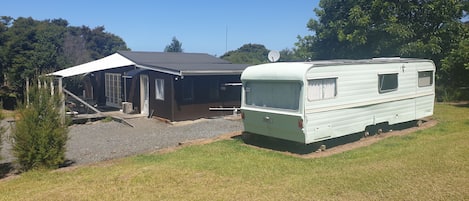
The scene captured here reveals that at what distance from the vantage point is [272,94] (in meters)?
10.9

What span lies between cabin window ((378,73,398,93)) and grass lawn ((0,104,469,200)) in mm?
1957

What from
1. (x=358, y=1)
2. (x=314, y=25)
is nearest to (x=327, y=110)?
(x=358, y=1)

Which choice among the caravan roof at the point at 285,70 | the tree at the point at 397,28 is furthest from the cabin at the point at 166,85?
the tree at the point at 397,28

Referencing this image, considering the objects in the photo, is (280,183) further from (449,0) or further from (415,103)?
(449,0)

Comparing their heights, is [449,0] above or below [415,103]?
above

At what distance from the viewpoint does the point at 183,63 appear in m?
21.3

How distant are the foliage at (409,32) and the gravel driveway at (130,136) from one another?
423 inches

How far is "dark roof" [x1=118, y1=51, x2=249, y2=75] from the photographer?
17.2m

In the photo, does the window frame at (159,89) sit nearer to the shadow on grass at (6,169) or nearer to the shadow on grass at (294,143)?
the shadow on grass at (294,143)

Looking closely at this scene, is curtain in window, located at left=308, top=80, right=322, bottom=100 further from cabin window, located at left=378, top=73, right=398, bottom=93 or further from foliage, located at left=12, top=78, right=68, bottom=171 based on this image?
foliage, located at left=12, top=78, right=68, bottom=171

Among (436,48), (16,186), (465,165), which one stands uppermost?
(436,48)

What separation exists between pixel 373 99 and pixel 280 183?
5705mm

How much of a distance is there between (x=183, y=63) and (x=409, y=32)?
12219 millimetres

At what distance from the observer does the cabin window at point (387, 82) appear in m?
12.1
